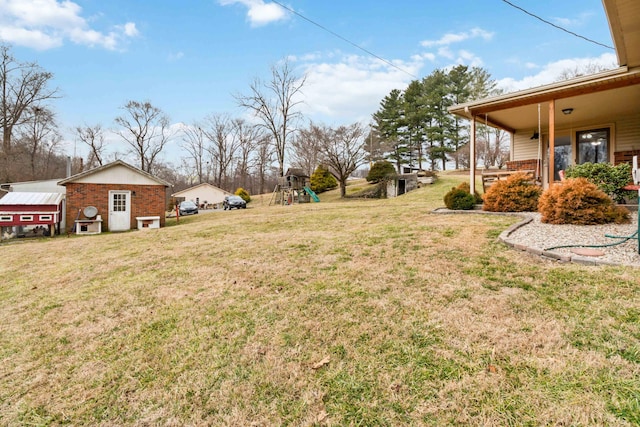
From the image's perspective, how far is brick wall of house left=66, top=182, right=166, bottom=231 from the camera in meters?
13.4

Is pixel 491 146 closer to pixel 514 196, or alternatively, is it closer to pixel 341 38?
pixel 514 196

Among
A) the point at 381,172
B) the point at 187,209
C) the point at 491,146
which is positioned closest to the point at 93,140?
the point at 187,209

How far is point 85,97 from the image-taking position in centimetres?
2225

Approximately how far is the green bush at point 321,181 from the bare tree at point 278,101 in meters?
3.99

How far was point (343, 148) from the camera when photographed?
2397 centimetres

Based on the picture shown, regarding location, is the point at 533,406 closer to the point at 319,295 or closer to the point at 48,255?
the point at 319,295

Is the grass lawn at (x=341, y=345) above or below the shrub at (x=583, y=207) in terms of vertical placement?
below

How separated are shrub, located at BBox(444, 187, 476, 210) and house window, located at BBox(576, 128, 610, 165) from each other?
5436 millimetres

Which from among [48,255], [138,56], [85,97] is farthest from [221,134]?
[48,255]

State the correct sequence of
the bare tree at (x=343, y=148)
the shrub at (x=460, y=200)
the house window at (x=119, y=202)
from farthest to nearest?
the bare tree at (x=343, y=148)
the house window at (x=119, y=202)
the shrub at (x=460, y=200)

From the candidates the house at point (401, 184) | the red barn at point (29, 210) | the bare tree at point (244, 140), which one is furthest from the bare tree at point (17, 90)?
the house at point (401, 184)

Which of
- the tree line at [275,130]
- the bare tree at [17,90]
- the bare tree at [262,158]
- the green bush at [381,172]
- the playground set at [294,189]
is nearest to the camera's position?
the bare tree at [17,90]

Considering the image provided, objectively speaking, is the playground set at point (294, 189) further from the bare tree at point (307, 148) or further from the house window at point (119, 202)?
the house window at point (119, 202)

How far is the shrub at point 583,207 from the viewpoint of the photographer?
509 cm
